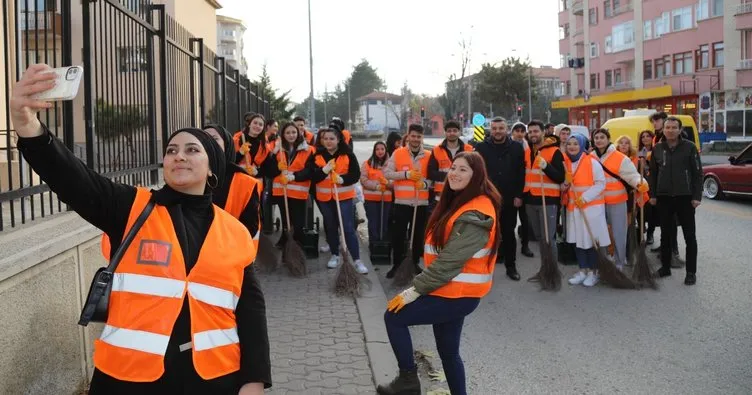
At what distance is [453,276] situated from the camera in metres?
4.44

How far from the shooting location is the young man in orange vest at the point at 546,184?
29.1 feet

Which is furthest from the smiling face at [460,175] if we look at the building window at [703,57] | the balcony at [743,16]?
the building window at [703,57]

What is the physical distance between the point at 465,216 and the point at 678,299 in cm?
438

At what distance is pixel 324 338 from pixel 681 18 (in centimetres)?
4905

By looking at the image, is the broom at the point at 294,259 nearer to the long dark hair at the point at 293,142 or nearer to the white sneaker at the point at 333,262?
the white sneaker at the point at 333,262

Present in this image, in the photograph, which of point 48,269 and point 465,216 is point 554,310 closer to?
point 465,216

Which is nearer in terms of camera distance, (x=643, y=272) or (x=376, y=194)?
(x=643, y=272)

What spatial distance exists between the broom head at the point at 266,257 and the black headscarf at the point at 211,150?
6.10m

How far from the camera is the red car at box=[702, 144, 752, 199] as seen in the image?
15.9 meters

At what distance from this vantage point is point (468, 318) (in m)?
7.28

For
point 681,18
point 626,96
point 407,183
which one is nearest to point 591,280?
point 407,183

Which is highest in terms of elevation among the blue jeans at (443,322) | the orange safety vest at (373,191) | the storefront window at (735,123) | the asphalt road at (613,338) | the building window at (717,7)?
the building window at (717,7)

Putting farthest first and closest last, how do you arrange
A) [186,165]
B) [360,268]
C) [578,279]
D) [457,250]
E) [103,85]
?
[360,268] → [578,279] → [103,85] → [457,250] → [186,165]

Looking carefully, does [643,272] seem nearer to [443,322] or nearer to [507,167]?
[507,167]
